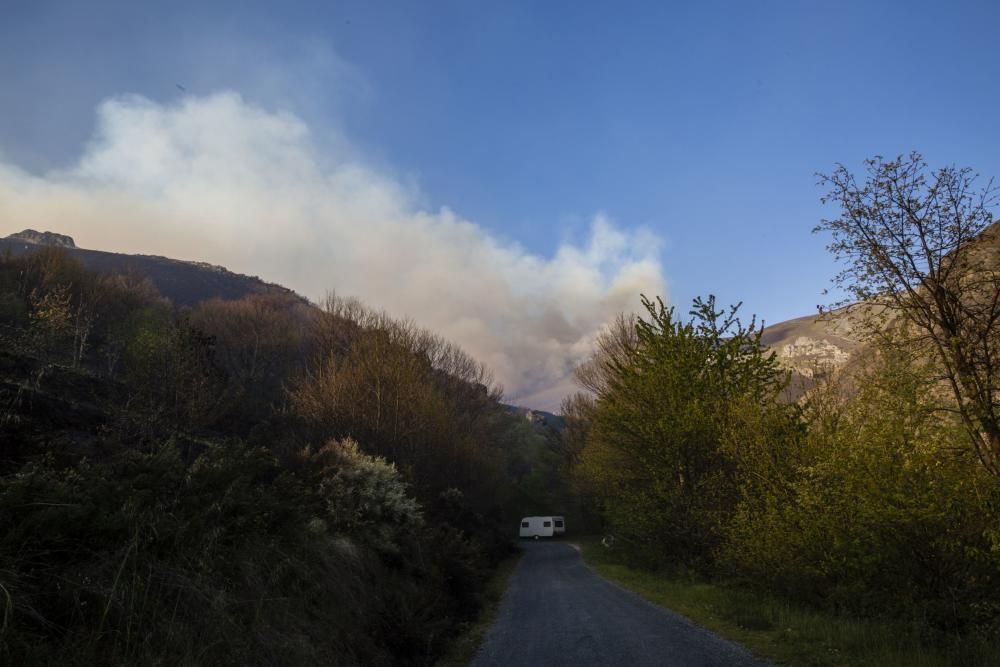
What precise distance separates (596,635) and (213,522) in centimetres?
807

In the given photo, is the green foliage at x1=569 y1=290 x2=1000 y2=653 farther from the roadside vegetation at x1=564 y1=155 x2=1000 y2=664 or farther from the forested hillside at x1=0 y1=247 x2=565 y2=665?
the forested hillside at x1=0 y1=247 x2=565 y2=665

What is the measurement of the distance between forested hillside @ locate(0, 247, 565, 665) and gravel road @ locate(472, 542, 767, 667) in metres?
1.44

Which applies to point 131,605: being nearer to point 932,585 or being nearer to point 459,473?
point 932,585

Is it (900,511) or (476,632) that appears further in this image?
(476,632)

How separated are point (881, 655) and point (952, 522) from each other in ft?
10.8

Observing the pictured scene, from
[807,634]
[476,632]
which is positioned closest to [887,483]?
[807,634]

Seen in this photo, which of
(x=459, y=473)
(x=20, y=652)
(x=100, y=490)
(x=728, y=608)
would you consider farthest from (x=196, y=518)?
(x=459, y=473)

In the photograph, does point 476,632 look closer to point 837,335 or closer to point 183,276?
point 837,335

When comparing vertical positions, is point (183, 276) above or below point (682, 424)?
above

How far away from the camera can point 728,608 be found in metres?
13.1

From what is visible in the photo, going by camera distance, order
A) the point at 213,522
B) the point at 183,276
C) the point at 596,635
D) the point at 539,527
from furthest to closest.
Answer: the point at 183,276, the point at 539,527, the point at 596,635, the point at 213,522

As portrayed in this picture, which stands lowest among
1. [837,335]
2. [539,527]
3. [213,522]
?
[539,527]

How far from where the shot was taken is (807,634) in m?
9.98

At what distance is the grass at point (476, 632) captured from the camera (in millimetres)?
10523
